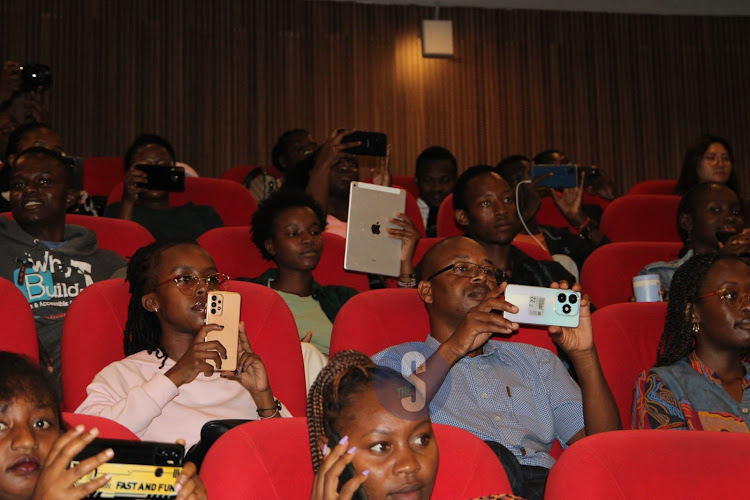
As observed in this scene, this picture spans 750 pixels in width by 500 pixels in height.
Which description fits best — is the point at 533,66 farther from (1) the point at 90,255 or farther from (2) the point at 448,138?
(1) the point at 90,255

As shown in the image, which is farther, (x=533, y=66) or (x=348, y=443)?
(x=533, y=66)

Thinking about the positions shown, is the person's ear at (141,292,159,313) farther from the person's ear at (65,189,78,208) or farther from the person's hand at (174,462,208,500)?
Answer: the person's hand at (174,462,208,500)

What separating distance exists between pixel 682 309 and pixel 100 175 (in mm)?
4109

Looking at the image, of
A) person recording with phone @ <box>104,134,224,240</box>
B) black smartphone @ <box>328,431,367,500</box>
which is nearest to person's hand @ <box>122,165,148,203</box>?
person recording with phone @ <box>104,134,224,240</box>

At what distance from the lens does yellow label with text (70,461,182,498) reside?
1423 millimetres

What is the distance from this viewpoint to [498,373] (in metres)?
2.67

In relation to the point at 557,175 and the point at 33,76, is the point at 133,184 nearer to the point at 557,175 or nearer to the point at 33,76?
the point at 33,76

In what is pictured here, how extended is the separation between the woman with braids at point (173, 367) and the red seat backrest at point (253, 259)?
3.05 feet

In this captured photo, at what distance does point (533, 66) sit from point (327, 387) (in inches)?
254

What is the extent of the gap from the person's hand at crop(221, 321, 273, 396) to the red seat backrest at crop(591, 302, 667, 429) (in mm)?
1041

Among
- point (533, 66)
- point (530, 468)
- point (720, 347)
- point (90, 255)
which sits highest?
point (533, 66)

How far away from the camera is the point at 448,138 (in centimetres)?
770

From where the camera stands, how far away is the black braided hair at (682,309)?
276 cm

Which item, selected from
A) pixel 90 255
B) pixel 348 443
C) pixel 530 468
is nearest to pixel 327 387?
pixel 348 443
